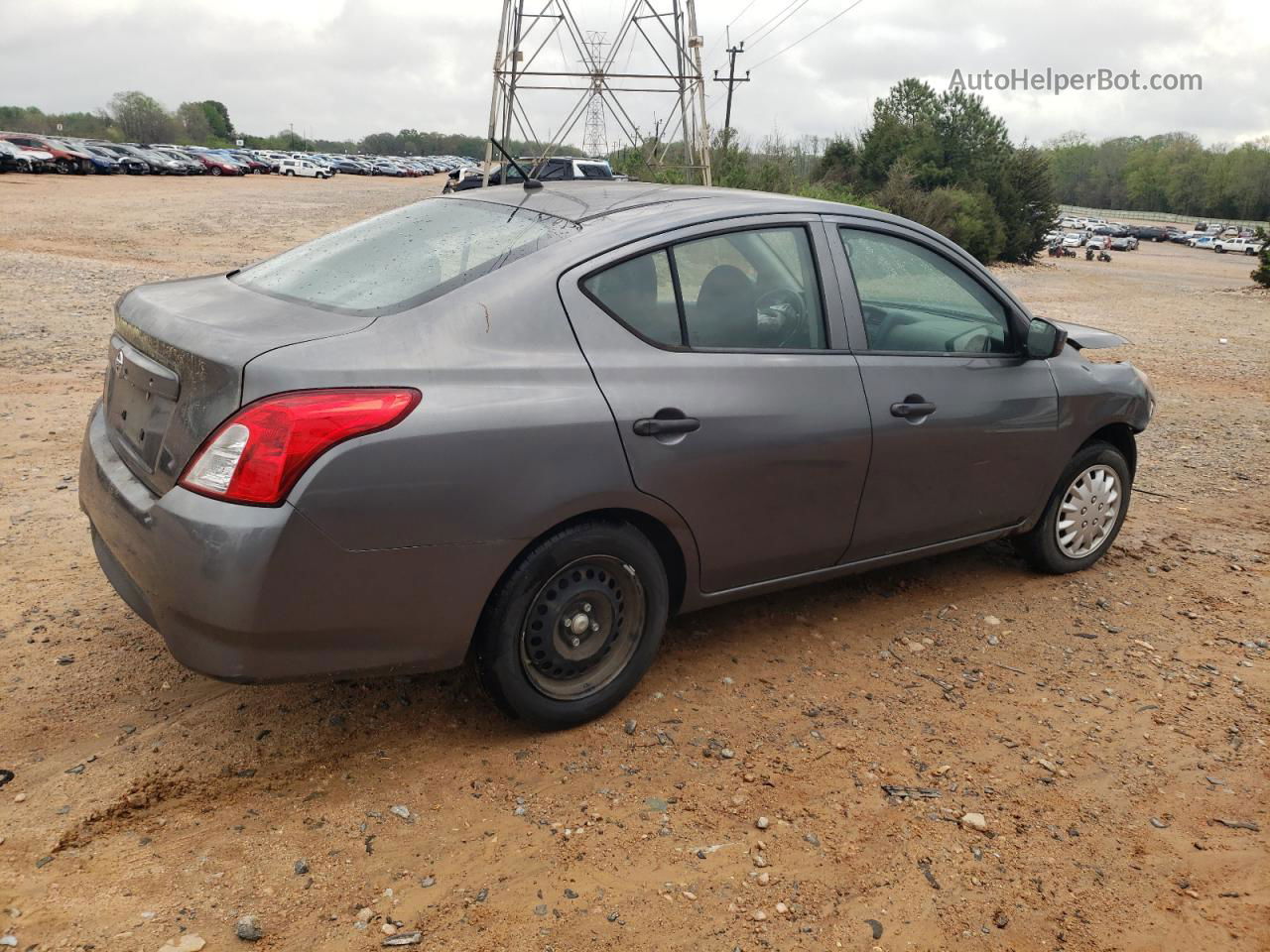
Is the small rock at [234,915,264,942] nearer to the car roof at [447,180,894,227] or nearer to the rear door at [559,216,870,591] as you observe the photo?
the rear door at [559,216,870,591]

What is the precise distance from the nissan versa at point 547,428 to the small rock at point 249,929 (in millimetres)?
597

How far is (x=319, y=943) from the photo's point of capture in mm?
2412

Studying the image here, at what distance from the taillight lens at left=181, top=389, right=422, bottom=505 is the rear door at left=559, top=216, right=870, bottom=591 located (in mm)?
786

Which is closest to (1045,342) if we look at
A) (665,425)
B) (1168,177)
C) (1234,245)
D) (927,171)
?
(665,425)

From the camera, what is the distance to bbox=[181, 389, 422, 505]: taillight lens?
8.58 feet

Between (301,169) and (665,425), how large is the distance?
6875cm

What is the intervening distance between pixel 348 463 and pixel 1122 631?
3.39m


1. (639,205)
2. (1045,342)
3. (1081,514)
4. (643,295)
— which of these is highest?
(639,205)

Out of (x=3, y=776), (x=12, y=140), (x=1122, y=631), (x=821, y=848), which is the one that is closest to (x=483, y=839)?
(x=821, y=848)

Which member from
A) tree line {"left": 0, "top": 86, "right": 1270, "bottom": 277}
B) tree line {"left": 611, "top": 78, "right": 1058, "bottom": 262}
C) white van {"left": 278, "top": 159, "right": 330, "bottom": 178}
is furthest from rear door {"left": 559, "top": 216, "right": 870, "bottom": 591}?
white van {"left": 278, "top": 159, "right": 330, "bottom": 178}

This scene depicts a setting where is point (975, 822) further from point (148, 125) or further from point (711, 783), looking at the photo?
point (148, 125)

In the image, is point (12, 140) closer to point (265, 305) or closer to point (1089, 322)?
point (1089, 322)

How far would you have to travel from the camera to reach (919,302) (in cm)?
423

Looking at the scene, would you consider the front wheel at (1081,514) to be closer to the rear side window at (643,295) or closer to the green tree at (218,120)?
the rear side window at (643,295)
